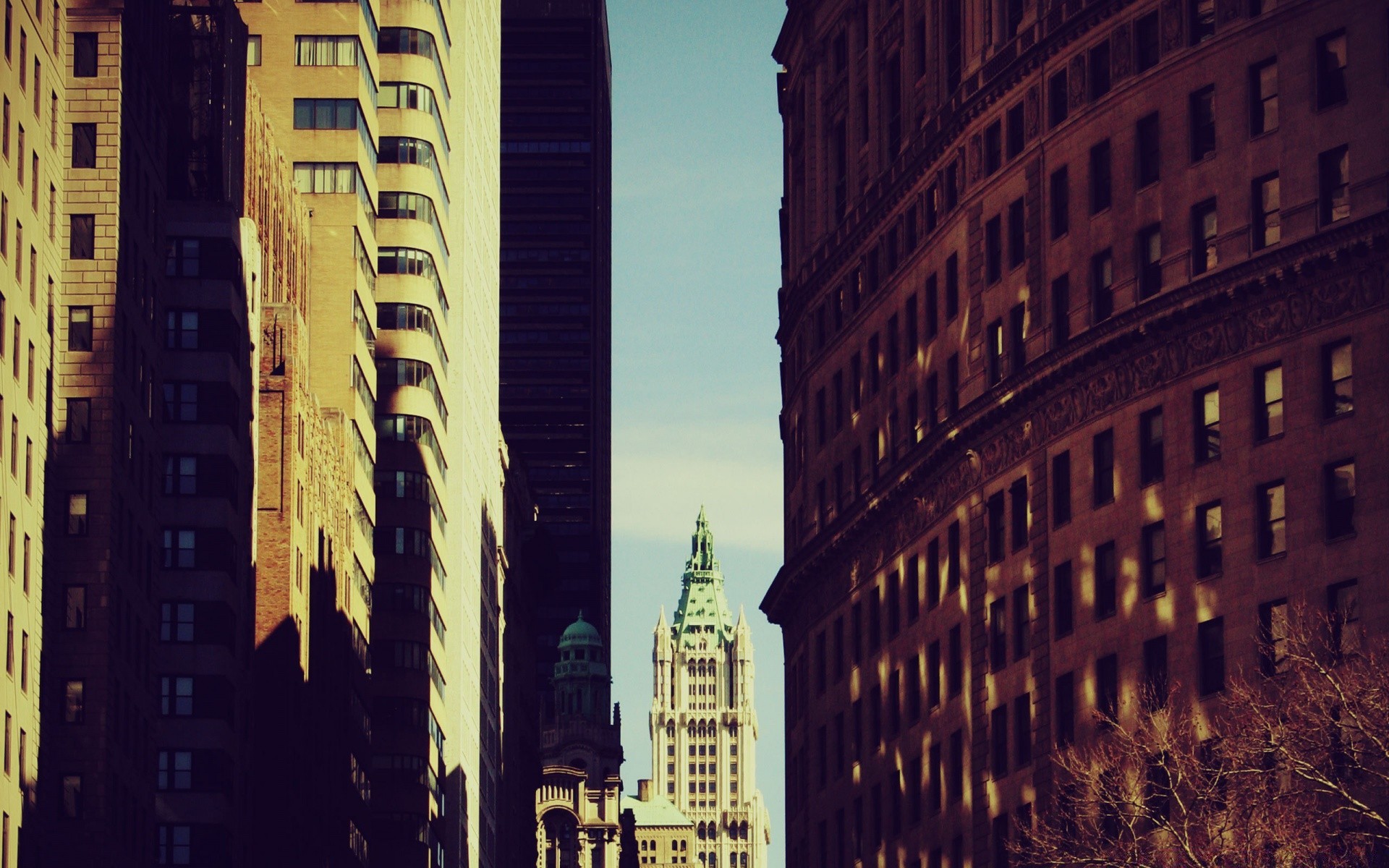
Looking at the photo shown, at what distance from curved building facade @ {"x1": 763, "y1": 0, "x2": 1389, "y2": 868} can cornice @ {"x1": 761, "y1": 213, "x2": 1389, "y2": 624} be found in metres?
0.13

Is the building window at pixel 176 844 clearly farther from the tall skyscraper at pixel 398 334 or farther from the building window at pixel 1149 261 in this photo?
the building window at pixel 1149 261

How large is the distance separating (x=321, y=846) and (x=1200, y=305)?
61.5 m

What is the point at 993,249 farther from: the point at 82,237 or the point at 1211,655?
the point at 82,237

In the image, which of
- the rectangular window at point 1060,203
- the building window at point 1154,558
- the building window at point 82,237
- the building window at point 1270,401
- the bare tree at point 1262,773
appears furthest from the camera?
the building window at point 82,237

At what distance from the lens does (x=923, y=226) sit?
114688 millimetres

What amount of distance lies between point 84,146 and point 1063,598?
38256 mm

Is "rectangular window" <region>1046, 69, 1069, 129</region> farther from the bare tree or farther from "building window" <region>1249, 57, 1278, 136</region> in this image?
Answer: the bare tree

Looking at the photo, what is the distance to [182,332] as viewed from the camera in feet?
395

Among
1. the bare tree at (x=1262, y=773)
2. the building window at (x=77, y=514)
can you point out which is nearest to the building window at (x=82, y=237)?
the building window at (x=77, y=514)

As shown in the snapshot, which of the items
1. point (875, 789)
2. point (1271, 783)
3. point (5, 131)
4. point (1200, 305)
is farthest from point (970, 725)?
point (5, 131)

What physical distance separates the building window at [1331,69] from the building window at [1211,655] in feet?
51.4

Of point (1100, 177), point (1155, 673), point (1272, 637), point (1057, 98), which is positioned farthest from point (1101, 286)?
point (1272, 637)

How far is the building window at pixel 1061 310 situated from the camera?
9931 cm

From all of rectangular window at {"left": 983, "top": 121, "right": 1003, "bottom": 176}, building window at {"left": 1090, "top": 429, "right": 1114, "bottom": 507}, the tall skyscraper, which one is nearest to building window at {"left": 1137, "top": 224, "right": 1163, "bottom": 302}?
building window at {"left": 1090, "top": 429, "right": 1114, "bottom": 507}
